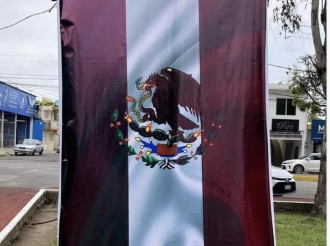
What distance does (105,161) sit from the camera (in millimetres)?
3221

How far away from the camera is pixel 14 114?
37.1m

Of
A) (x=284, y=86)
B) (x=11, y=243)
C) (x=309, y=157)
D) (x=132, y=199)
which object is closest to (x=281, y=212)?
(x=11, y=243)

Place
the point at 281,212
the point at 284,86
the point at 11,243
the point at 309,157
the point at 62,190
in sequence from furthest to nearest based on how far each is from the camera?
1. the point at 284,86
2. the point at 309,157
3. the point at 281,212
4. the point at 11,243
5. the point at 62,190

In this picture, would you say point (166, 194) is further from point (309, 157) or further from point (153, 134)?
point (309, 157)

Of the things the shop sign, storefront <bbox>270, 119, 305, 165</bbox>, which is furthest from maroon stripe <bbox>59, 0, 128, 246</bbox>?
the shop sign

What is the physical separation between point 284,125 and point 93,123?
27.8m

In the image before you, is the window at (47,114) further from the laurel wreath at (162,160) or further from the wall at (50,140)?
the laurel wreath at (162,160)

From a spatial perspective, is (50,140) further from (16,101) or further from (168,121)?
(168,121)

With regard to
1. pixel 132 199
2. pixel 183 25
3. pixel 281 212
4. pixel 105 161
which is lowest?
pixel 281 212

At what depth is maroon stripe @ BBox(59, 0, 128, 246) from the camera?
10.5ft

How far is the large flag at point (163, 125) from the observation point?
321 cm

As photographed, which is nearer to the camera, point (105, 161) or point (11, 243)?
point (105, 161)

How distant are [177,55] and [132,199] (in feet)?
3.96

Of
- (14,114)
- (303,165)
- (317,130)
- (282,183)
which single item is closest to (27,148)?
(14,114)
